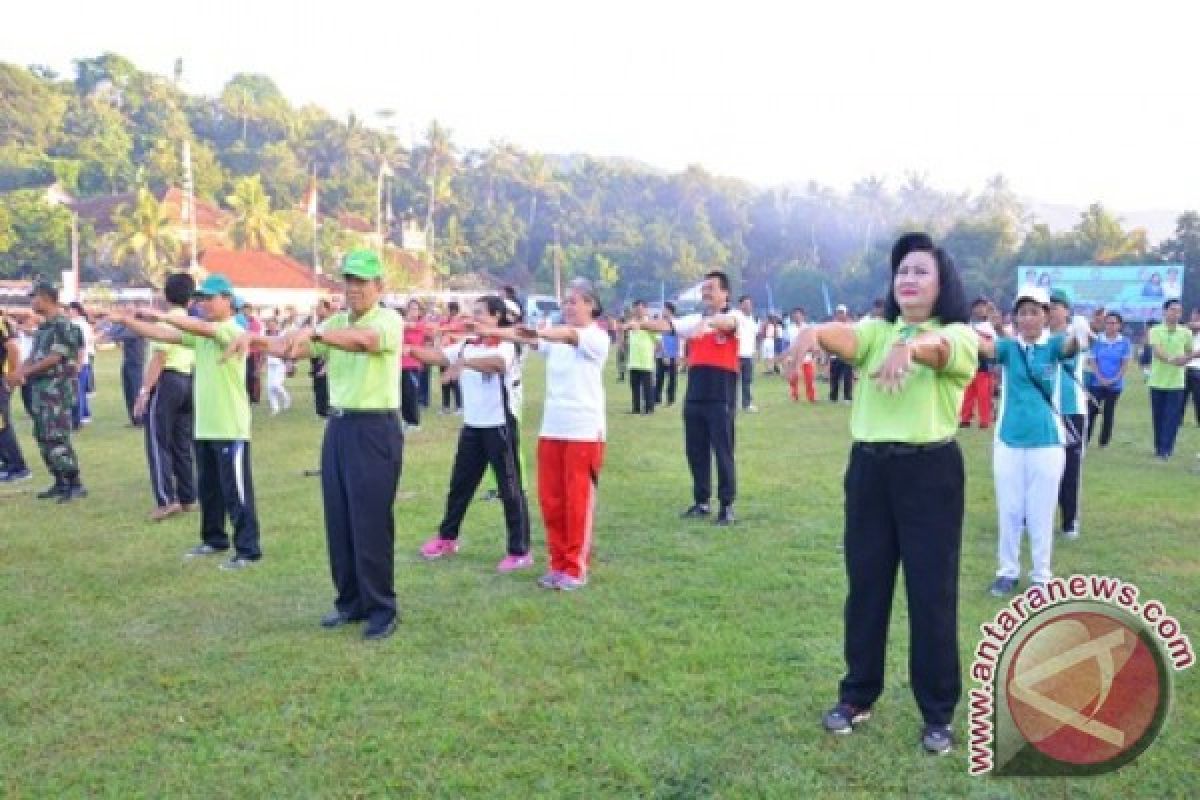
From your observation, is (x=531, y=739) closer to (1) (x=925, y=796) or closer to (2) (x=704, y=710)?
(2) (x=704, y=710)

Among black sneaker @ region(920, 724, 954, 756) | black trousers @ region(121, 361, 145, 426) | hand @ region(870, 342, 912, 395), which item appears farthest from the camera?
black trousers @ region(121, 361, 145, 426)

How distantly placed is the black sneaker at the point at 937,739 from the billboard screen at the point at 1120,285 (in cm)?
2935

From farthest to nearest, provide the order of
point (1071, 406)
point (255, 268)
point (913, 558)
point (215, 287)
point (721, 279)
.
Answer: point (255, 268), point (721, 279), point (1071, 406), point (215, 287), point (913, 558)

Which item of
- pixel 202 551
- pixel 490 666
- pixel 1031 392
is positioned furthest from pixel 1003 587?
pixel 202 551

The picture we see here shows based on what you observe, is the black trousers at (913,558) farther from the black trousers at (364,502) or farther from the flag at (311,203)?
the flag at (311,203)

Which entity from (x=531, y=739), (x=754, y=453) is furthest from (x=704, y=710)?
(x=754, y=453)

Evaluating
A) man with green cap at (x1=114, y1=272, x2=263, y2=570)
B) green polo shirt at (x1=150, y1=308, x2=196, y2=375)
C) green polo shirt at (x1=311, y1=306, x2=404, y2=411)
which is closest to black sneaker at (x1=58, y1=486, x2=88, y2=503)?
green polo shirt at (x1=150, y1=308, x2=196, y2=375)

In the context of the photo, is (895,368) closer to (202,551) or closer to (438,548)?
(438,548)

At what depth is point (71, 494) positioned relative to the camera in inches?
379

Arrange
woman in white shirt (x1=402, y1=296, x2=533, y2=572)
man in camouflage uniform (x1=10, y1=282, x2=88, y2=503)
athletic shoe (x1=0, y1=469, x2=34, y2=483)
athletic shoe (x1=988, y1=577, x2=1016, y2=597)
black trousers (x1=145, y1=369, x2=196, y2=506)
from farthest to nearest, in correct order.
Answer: athletic shoe (x1=0, y1=469, x2=34, y2=483), man in camouflage uniform (x1=10, y1=282, x2=88, y2=503), black trousers (x1=145, y1=369, x2=196, y2=506), woman in white shirt (x1=402, y1=296, x2=533, y2=572), athletic shoe (x1=988, y1=577, x2=1016, y2=597)

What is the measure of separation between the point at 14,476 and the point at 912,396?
10.1m

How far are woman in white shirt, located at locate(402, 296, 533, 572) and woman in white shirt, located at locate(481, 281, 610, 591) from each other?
0.54m

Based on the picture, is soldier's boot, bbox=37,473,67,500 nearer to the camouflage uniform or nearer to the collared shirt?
the camouflage uniform

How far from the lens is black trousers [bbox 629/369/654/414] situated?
1741 cm
